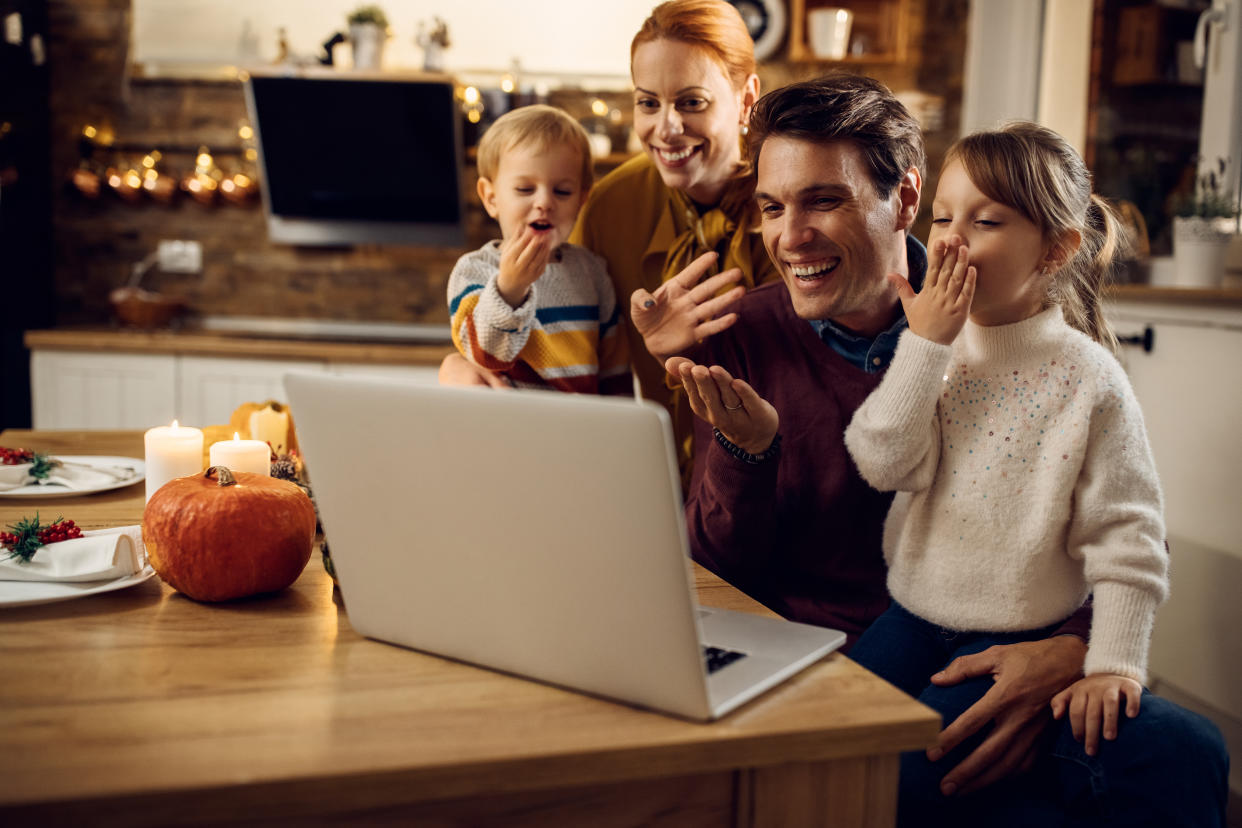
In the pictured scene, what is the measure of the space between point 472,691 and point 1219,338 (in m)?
2.15

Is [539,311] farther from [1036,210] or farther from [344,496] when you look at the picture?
[344,496]

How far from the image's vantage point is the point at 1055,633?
1.22 m

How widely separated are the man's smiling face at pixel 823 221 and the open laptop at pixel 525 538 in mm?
631

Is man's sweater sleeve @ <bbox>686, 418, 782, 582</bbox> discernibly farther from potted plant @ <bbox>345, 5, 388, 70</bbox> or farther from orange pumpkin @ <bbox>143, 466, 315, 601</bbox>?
potted plant @ <bbox>345, 5, 388, 70</bbox>

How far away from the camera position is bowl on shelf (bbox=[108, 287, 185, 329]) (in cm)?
397

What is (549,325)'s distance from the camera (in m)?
1.83

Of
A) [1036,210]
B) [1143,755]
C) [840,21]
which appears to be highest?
[840,21]

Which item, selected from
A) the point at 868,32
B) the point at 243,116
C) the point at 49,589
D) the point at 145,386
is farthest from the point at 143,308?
the point at 49,589

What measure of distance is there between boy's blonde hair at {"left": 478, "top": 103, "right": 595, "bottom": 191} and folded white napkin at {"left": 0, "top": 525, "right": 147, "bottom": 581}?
1.00 meters

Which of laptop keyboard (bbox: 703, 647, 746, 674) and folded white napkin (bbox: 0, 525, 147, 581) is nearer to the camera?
laptop keyboard (bbox: 703, 647, 746, 674)

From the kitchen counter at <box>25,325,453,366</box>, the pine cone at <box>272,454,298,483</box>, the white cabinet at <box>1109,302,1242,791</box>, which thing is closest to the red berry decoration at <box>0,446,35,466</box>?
the pine cone at <box>272,454,298,483</box>

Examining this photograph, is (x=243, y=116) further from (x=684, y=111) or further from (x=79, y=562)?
(x=79, y=562)

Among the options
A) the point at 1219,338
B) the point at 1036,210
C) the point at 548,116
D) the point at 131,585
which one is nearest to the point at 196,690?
the point at 131,585

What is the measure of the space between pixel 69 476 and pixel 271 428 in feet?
0.98
